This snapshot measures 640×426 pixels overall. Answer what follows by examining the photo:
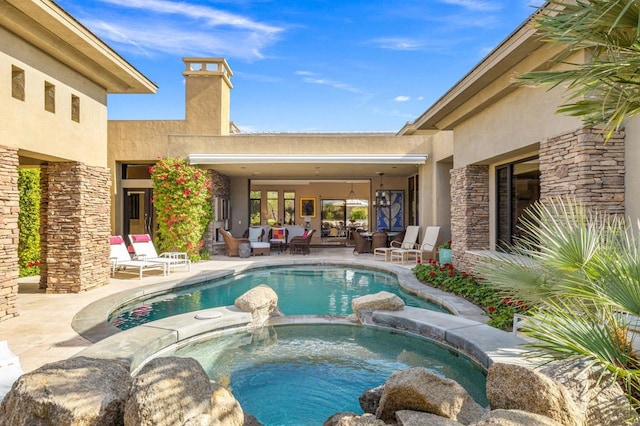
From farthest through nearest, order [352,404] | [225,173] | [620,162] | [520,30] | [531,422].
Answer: [225,173], [520,30], [620,162], [352,404], [531,422]

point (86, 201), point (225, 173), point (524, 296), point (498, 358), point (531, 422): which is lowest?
point (498, 358)

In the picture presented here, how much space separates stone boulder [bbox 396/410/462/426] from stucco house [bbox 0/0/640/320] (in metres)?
3.40

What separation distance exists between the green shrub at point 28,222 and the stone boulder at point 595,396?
12119 millimetres

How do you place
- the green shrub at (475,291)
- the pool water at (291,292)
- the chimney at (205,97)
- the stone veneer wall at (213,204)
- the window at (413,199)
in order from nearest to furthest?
the green shrub at (475,291) → the pool water at (291,292) → the stone veneer wall at (213,204) → the chimney at (205,97) → the window at (413,199)

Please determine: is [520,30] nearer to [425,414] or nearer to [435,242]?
[425,414]

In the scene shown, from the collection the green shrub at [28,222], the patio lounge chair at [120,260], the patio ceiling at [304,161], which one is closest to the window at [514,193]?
A: the patio ceiling at [304,161]

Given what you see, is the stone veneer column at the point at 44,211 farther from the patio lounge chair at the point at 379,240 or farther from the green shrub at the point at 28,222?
the patio lounge chair at the point at 379,240

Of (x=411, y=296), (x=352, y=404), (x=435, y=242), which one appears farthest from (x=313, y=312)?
(x=435, y=242)

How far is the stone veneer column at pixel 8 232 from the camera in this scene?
6.07m

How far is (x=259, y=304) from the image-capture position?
6273 mm

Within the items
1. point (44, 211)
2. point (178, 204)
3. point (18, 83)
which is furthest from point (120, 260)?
point (18, 83)

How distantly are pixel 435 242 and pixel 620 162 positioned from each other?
7331mm

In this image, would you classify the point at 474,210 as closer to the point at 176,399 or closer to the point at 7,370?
the point at 176,399

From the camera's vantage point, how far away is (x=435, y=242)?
12.3 m
